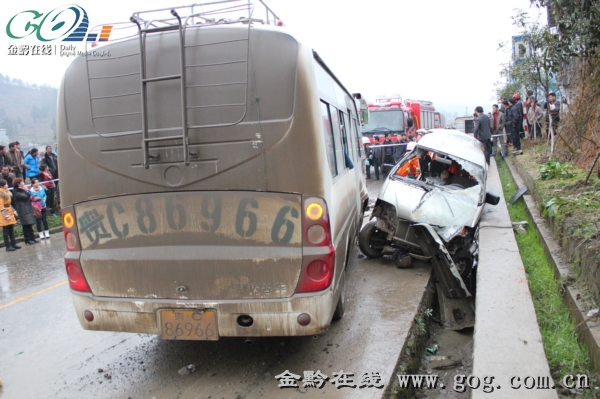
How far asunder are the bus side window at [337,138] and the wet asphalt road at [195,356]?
5.53 feet

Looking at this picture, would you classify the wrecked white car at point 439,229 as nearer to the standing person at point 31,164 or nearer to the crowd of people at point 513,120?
the crowd of people at point 513,120

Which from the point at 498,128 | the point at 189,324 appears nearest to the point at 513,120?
the point at 498,128

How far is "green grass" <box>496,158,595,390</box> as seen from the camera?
3.91 meters

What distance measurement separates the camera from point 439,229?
7.00 meters

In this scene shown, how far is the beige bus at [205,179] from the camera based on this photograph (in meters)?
3.85

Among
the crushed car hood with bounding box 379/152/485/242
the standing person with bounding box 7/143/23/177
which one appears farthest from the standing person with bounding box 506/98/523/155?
the standing person with bounding box 7/143/23/177

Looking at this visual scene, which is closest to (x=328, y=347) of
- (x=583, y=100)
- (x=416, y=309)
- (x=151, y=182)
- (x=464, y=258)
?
(x=416, y=309)

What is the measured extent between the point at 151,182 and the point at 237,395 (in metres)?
1.85

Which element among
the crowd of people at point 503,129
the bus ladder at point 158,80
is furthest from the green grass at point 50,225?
the bus ladder at point 158,80

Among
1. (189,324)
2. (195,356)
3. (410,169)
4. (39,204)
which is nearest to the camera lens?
(189,324)

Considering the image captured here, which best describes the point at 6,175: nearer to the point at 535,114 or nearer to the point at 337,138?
the point at 337,138

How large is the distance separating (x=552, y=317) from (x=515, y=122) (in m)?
12.9

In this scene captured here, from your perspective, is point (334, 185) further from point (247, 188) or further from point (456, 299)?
point (456, 299)

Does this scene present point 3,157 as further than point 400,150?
No
